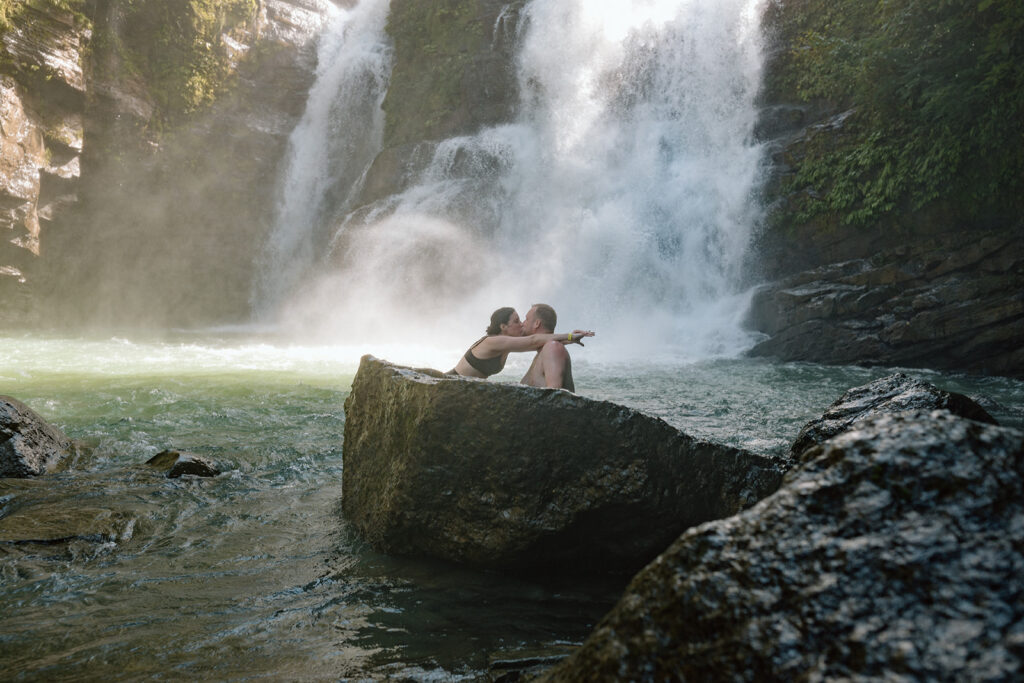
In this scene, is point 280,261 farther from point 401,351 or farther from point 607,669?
point 607,669

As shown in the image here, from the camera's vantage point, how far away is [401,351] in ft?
49.2

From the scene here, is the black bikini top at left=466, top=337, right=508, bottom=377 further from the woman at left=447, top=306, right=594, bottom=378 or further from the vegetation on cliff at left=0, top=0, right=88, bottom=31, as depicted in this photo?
the vegetation on cliff at left=0, top=0, right=88, bottom=31

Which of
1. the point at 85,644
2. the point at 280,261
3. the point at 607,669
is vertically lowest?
the point at 85,644

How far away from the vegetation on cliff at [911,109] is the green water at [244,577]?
5646mm

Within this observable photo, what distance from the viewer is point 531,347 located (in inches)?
236

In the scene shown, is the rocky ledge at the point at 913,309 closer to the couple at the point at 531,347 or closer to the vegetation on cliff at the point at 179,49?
the couple at the point at 531,347

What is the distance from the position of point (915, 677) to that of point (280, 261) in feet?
79.7

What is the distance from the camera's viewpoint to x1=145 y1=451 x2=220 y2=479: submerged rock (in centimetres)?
523

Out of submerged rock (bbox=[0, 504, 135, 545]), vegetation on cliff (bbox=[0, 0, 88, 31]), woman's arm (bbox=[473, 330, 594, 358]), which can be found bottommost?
submerged rock (bbox=[0, 504, 135, 545])

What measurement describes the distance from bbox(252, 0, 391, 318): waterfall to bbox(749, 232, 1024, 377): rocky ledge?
1545 cm

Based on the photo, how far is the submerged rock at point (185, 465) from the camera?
523 centimetres

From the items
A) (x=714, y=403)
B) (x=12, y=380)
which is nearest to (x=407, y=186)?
(x=12, y=380)

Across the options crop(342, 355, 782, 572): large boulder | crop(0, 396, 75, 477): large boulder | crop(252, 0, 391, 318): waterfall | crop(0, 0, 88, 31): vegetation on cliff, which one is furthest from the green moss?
crop(342, 355, 782, 572): large boulder

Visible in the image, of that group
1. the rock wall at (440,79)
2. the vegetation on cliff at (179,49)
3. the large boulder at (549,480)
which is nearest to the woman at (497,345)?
the large boulder at (549,480)
